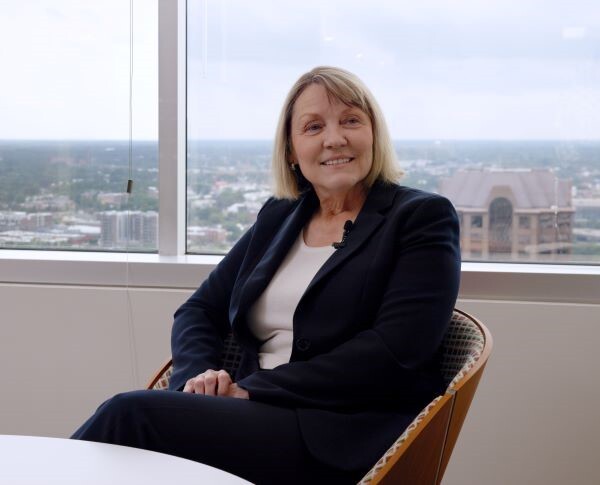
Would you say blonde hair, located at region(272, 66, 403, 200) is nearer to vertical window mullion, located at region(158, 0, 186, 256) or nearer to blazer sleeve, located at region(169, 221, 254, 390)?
blazer sleeve, located at region(169, 221, 254, 390)

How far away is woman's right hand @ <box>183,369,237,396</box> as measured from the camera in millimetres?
2131

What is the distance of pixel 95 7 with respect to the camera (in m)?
3.41

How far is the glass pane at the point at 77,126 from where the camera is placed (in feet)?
11.1

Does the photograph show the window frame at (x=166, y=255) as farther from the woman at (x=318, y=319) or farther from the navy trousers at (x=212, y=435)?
the navy trousers at (x=212, y=435)

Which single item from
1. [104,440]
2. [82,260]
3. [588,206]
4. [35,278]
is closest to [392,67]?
[588,206]

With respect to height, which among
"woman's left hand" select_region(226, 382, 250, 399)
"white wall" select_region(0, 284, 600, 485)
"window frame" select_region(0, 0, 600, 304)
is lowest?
"white wall" select_region(0, 284, 600, 485)

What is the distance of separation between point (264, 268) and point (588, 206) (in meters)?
1.31

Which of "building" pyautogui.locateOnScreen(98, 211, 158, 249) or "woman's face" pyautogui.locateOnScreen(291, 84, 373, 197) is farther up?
"woman's face" pyautogui.locateOnScreen(291, 84, 373, 197)

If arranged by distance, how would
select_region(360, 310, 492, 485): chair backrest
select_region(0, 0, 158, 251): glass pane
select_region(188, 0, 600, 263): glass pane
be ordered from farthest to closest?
1. select_region(0, 0, 158, 251): glass pane
2. select_region(188, 0, 600, 263): glass pane
3. select_region(360, 310, 492, 485): chair backrest

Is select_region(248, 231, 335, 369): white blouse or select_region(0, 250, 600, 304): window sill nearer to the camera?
select_region(248, 231, 335, 369): white blouse

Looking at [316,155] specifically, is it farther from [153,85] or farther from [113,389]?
[113,389]

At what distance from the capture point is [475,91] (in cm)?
310

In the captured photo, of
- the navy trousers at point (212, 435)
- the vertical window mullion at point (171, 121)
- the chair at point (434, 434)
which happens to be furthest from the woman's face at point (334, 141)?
the vertical window mullion at point (171, 121)

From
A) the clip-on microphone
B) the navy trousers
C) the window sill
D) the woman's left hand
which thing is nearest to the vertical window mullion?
the window sill
